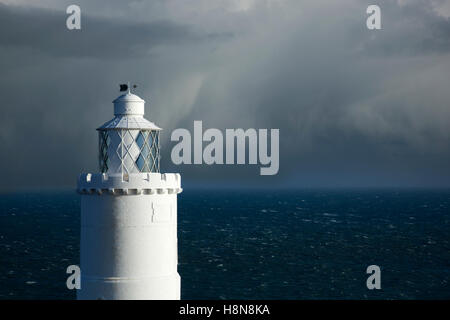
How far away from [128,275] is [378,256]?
93335 mm

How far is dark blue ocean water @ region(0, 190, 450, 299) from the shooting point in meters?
82.2

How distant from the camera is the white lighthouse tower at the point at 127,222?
2361 cm

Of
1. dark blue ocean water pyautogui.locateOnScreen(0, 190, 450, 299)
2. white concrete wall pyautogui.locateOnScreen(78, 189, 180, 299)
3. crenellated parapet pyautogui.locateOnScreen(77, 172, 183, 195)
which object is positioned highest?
crenellated parapet pyautogui.locateOnScreen(77, 172, 183, 195)

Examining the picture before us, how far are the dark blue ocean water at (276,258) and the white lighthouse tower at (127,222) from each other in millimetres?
54056

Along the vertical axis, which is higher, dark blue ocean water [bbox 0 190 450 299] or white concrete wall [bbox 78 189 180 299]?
white concrete wall [bbox 78 189 180 299]

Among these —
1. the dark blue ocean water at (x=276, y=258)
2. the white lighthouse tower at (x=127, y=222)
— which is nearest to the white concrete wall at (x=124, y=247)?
the white lighthouse tower at (x=127, y=222)

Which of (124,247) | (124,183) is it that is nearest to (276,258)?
(124,247)

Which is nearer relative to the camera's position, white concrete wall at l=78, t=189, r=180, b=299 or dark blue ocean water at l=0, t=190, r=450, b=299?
white concrete wall at l=78, t=189, r=180, b=299

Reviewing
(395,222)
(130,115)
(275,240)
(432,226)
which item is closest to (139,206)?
(130,115)

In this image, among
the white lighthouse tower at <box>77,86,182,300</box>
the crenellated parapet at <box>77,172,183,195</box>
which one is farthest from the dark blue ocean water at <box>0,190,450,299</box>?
the crenellated parapet at <box>77,172,183,195</box>

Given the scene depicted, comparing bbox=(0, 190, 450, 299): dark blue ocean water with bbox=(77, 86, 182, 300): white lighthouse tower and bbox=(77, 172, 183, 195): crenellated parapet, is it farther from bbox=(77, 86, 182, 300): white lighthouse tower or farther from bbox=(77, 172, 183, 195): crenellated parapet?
bbox=(77, 172, 183, 195): crenellated parapet

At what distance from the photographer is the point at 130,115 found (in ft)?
81.0

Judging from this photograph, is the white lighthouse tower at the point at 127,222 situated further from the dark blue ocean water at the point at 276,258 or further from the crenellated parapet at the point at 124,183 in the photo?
the dark blue ocean water at the point at 276,258

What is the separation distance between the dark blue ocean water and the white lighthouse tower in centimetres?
5406
